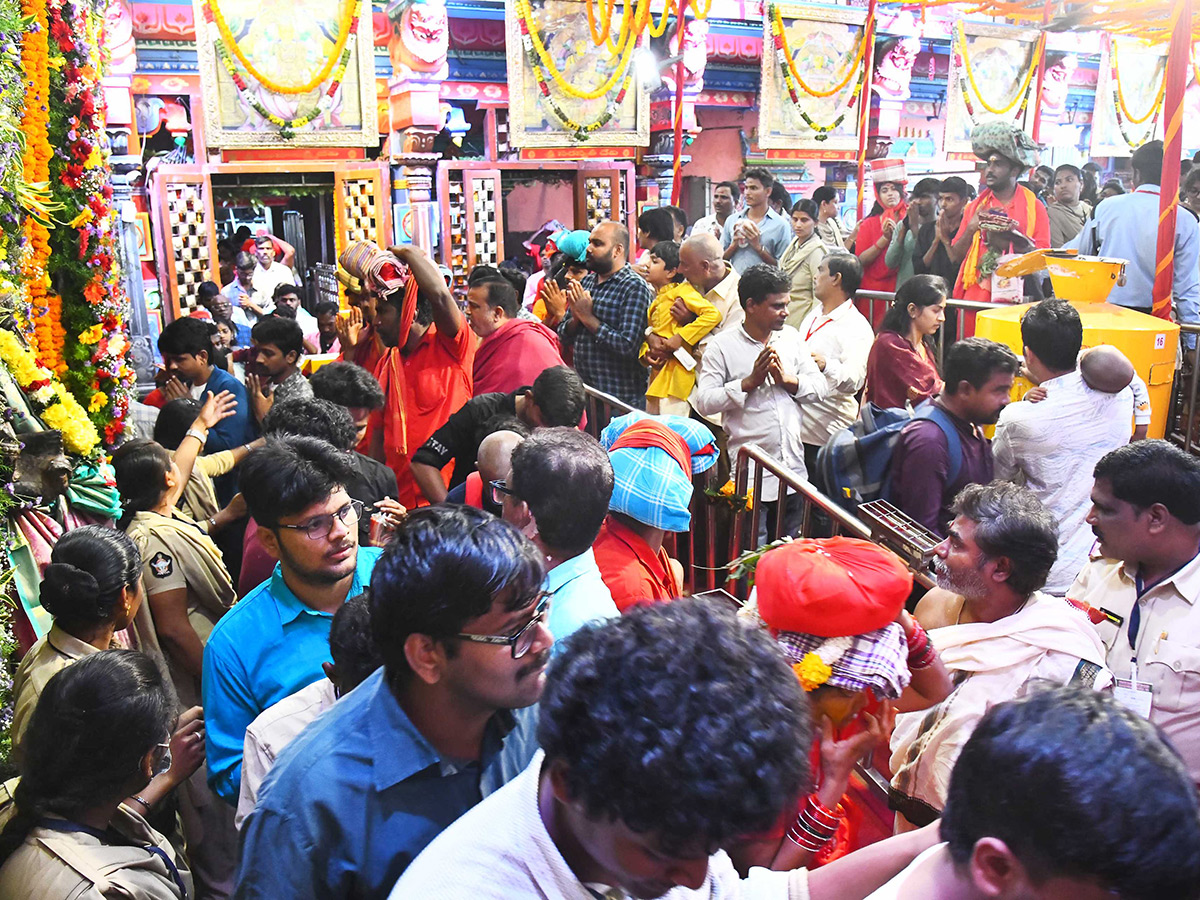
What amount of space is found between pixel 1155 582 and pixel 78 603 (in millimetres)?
2658

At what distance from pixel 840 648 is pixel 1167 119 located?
4.83 m

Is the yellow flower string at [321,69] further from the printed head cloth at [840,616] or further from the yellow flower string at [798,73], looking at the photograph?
the printed head cloth at [840,616]

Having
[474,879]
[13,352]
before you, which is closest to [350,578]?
[474,879]

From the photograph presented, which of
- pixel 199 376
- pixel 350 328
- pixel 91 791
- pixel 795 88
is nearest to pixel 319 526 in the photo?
pixel 91 791

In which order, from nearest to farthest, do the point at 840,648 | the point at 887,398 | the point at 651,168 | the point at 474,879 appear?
the point at 474,879 → the point at 840,648 → the point at 887,398 → the point at 651,168

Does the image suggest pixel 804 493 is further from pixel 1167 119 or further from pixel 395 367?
pixel 1167 119

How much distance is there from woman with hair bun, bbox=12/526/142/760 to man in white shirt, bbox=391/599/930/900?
1637 millimetres

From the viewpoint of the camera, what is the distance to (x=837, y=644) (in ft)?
5.37

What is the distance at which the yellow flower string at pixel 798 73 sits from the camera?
1059 cm

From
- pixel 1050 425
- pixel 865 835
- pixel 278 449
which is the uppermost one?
pixel 278 449

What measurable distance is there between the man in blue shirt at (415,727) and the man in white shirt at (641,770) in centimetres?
22

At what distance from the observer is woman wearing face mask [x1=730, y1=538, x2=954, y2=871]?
1613 mm

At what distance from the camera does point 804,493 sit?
325 centimetres

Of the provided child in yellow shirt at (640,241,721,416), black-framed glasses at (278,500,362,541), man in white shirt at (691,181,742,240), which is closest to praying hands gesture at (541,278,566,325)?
child in yellow shirt at (640,241,721,416)
